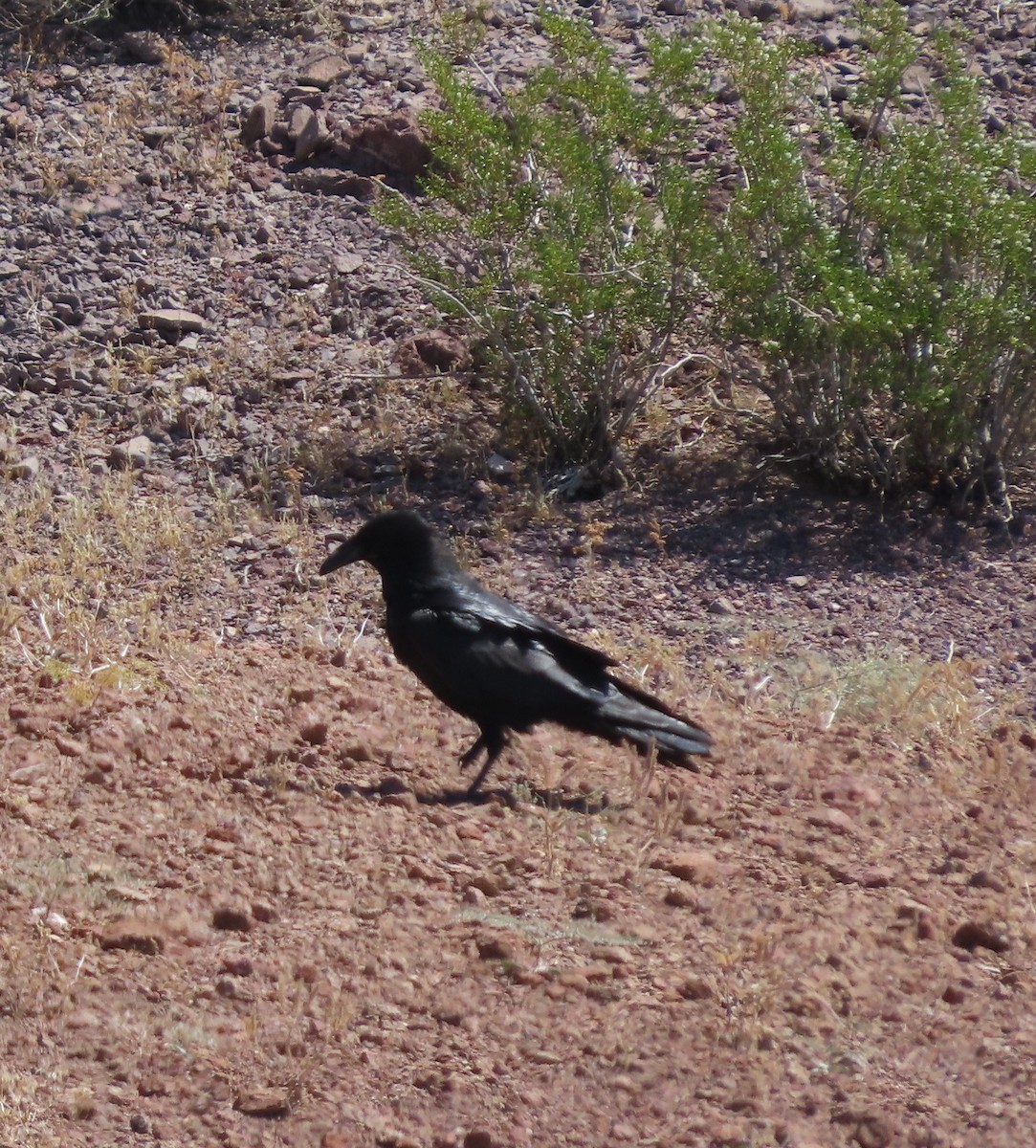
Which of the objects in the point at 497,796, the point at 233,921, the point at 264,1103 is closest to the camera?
the point at 264,1103

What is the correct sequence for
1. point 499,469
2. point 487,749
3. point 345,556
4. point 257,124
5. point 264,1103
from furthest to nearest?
point 257,124, point 499,469, point 345,556, point 487,749, point 264,1103

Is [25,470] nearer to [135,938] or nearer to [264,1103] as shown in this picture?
[135,938]

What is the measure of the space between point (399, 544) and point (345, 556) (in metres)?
0.27

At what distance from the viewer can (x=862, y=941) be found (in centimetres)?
458

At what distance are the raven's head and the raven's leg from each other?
0.70 metres

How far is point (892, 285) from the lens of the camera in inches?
301

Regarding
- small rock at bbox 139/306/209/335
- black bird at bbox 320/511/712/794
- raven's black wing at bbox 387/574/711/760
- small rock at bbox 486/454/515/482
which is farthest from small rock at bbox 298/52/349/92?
raven's black wing at bbox 387/574/711/760

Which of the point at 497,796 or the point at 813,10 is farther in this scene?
the point at 813,10

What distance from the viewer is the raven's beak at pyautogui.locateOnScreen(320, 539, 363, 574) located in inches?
253

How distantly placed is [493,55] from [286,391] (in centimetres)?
342

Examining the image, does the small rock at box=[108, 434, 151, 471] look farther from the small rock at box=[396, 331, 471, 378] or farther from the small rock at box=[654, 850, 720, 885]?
the small rock at box=[654, 850, 720, 885]

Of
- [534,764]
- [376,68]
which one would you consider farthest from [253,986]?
[376,68]

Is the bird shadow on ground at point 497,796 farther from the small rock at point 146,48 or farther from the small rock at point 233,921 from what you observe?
the small rock at point 146,48

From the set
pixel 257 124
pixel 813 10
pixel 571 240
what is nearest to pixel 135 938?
pixel 571 240
